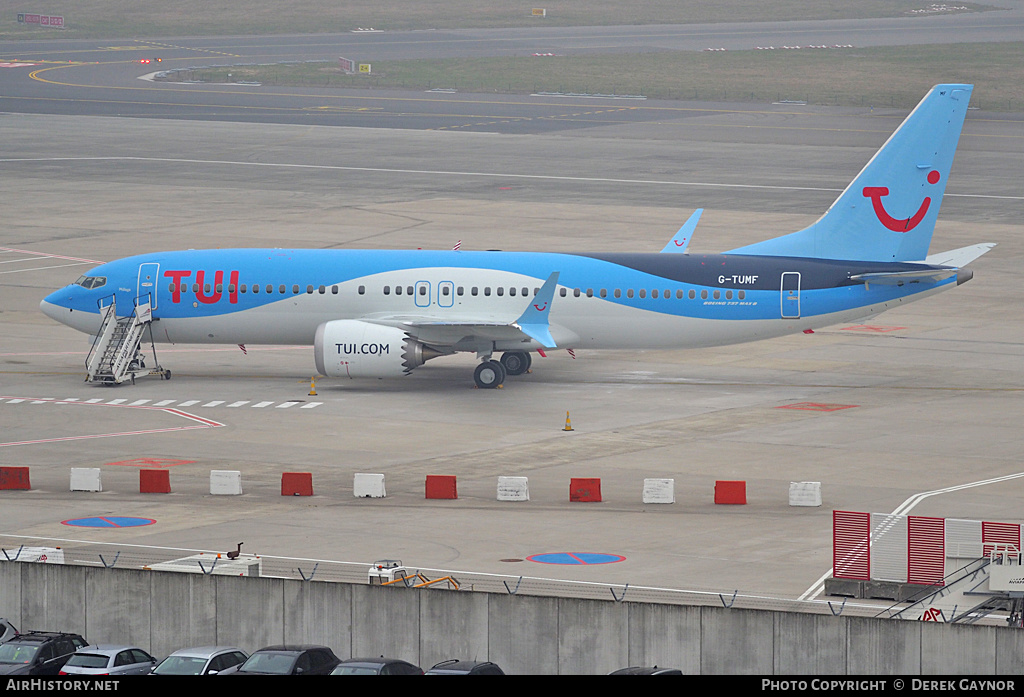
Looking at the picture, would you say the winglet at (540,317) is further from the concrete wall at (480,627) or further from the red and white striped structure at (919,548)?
the concrete wall at (480,627)

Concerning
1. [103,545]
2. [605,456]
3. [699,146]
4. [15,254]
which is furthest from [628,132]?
[103,545]

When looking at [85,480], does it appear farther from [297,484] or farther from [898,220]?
[898,220]

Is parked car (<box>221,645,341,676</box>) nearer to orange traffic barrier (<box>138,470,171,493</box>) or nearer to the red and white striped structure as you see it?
the red and white striped structure

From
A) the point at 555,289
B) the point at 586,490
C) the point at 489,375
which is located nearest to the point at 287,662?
the point at 586,490

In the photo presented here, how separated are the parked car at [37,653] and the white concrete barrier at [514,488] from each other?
14358 millimetres

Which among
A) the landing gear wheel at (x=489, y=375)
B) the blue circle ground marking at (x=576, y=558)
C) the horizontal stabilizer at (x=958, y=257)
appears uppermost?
the horizontal stabilizer at (x=958, y=257)

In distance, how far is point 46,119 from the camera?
150 metres

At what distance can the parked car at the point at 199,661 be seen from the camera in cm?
3122

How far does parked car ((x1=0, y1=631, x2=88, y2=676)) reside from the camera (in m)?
31.6

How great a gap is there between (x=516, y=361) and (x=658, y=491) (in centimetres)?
1925

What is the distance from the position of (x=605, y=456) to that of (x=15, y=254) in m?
49.6

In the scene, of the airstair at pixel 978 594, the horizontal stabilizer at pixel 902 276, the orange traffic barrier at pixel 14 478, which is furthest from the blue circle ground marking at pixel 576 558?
the horizontal stabilizer at pixel 902 276

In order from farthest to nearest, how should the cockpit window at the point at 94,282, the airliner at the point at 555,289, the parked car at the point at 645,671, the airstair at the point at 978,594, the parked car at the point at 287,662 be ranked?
the cockpit window at the point at 94,282
the airliner at the point at 555,289
the airstair at the point at 978,594
the parked car at the point at 287,662
the parked car at the point at 645,671

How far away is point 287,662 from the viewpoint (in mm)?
31109
